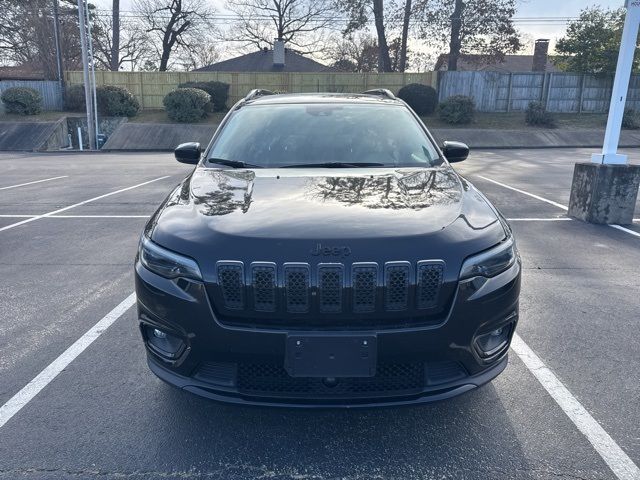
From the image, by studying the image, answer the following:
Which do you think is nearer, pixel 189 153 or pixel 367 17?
pixel 189 153

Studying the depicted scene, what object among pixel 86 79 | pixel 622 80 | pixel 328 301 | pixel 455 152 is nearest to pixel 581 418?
pixel 328 301

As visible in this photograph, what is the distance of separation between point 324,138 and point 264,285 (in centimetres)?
186

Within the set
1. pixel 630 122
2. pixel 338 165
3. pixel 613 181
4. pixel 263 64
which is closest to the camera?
pixel 338 165

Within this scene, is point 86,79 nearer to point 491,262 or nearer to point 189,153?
point 189,153

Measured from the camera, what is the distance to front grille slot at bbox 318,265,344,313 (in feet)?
7.00

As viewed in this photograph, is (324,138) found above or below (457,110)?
below

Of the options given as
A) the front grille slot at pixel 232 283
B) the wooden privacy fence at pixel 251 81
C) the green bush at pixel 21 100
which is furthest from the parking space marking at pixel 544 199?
the green bush at pixel 21 100

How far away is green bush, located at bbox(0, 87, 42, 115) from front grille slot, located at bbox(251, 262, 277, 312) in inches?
1060

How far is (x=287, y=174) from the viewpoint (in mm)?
3223

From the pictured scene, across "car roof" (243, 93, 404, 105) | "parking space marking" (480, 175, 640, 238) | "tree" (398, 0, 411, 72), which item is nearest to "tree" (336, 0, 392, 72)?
"tree" (398, 0, 411, 72)

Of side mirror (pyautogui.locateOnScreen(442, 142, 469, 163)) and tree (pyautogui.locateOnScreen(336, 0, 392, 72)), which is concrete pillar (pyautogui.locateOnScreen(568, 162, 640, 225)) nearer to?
side mirror (pyautogui.locateOnScreen(442, 142, 469, 163))

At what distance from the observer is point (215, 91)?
25.7 meters

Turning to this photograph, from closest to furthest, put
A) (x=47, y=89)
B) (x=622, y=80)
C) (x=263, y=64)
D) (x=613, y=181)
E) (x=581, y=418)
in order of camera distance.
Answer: (x=581, y=418) < (x=622, y=80) < (x=613, y=181) < (x=47, y=89) < (x=263, y=64)

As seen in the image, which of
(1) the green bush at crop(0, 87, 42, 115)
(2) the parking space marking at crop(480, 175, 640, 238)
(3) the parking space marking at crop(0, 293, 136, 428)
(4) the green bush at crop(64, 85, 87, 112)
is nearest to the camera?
(3) the parking space marking at crop(0, 293, 136, 428)
